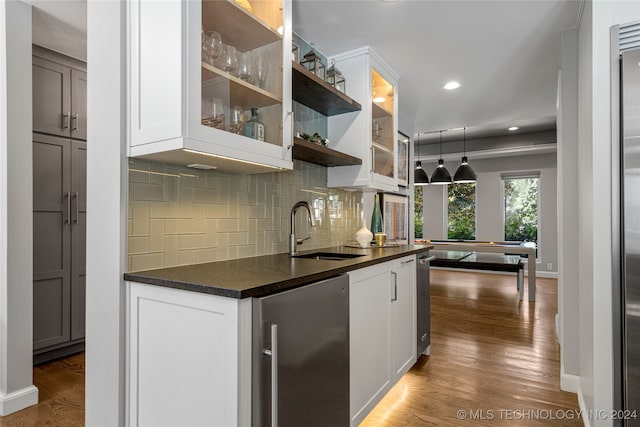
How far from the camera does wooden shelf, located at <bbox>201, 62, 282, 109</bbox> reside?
1477 mm

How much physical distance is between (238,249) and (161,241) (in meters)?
0.49

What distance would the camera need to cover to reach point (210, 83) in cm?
144

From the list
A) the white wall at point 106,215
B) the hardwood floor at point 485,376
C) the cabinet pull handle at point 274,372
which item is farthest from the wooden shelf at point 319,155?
the hardwood floor at point 485,376

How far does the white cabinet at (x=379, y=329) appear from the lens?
1.84 m

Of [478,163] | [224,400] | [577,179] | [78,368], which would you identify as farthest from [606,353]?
[478,163]

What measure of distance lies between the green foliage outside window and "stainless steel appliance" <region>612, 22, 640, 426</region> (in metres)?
6.15

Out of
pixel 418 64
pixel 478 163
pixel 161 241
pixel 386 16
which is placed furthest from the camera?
pixel 478 163

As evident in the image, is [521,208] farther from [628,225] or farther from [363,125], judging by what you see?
[628,225]

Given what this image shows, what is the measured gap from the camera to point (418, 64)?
9.96ft

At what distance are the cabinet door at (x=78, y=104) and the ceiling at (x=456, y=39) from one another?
195cm

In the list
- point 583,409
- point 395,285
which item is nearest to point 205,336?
point 395,285

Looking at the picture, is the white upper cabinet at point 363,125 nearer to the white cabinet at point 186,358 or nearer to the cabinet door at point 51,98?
the white cabinet at point 186,358

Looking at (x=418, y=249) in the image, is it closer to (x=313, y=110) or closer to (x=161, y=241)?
(x=313, y=110)

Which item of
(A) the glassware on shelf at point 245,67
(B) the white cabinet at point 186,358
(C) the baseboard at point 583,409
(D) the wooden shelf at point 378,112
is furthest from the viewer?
(D) the wooden shelf at point 378,112
